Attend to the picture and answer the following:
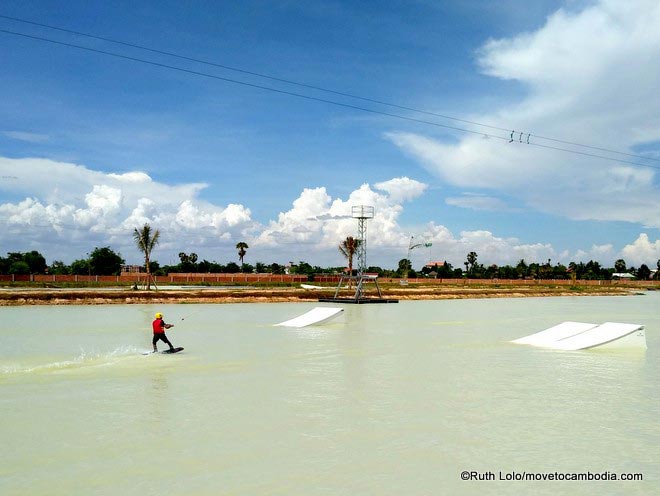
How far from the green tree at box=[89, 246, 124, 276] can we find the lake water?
108 meters

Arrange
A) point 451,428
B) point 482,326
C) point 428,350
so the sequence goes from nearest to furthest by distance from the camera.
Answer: point 451,428, point 428,350, point 482,326

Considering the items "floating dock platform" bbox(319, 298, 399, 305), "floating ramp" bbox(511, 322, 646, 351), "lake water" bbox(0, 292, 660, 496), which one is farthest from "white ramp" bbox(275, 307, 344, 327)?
"floating dock platform" bbox(319, 298, 399, 305)

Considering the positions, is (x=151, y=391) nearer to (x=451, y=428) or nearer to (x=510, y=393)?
(x=451, y=428)

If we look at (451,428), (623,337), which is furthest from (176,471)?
(623,337)

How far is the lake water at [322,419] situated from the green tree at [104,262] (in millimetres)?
108208

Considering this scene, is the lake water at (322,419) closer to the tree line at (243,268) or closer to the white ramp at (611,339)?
Answer: the white ramp at (611,339)

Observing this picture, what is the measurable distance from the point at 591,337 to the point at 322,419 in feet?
56.8

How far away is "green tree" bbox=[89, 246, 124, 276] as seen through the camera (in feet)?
413

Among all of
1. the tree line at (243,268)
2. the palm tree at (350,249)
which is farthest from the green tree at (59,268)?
the palm tree at (350,249)

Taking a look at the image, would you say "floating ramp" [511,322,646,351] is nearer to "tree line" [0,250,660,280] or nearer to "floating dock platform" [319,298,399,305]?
"floating dock platform" [319,298,399,305]

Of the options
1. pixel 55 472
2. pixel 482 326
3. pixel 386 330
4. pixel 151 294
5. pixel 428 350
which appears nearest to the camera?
pixel 55 472

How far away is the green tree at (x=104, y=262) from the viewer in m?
126

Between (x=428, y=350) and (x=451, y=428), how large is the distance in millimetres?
11999

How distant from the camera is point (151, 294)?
5909 cm
